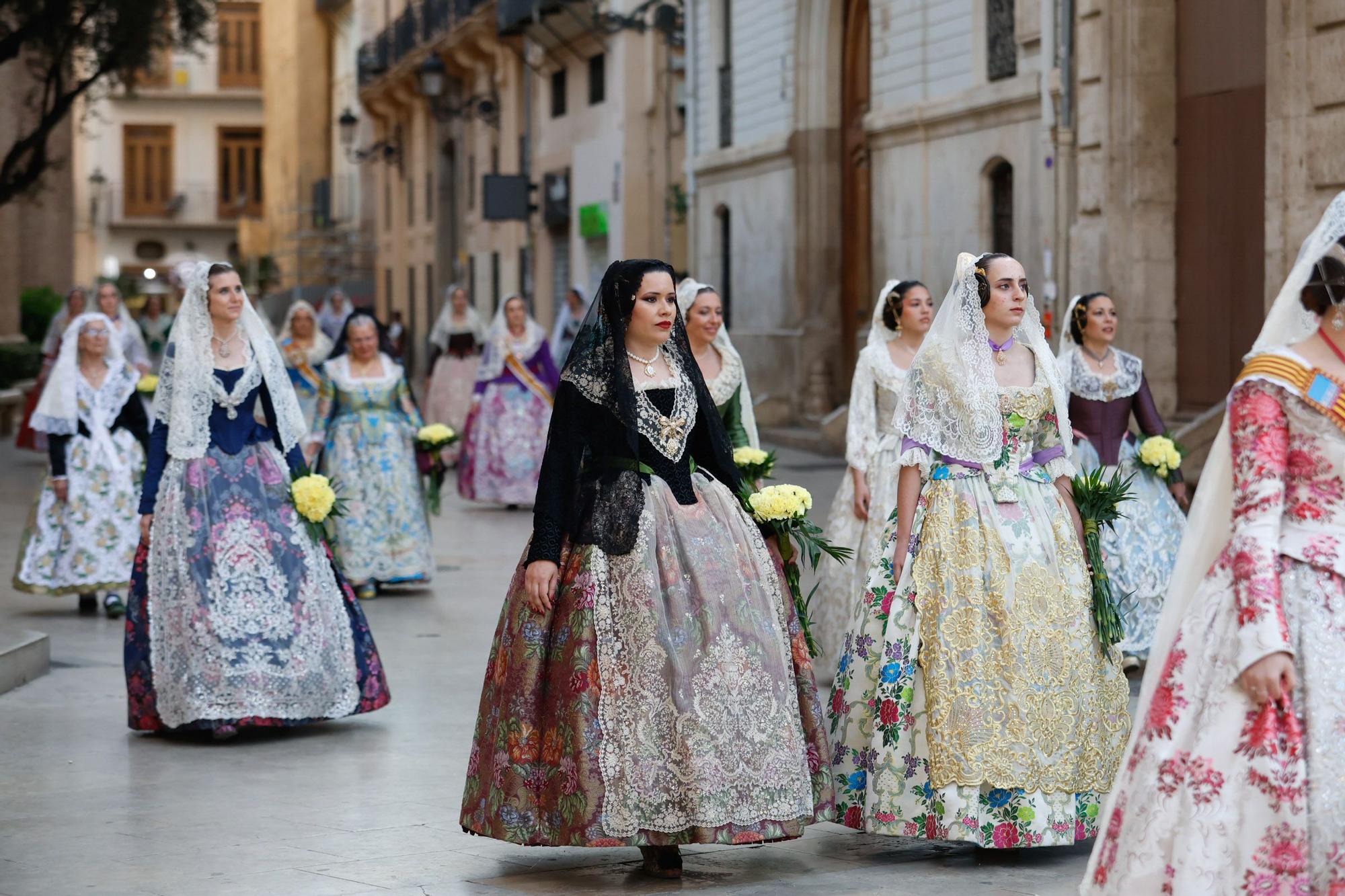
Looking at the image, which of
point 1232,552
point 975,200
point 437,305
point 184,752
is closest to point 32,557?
point 184,752

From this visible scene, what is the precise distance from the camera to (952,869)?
20.6 feet

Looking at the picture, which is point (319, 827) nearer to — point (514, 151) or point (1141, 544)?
point (1141, 544)

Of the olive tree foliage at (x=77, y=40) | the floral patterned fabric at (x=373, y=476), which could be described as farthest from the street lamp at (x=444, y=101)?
the floral patterned fabric at (x=373, y=476)

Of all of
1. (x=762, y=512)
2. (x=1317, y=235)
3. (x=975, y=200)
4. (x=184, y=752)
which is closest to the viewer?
(x=1317, y=235)

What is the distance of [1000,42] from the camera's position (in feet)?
63.7

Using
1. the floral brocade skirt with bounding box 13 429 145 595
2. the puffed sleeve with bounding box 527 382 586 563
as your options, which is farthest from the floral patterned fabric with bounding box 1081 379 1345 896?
the floral brocade skirt with bounding box 13 429 145 595

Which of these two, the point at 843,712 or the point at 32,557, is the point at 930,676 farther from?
the point at 32,557

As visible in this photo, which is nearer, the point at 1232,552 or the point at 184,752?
the point at 1232,552

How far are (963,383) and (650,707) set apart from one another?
1.52 m

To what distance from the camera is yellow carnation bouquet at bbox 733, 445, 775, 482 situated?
7886mm

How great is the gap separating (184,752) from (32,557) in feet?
14.4

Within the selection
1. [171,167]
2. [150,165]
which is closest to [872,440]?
[171,167]

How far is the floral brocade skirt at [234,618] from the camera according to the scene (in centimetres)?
853

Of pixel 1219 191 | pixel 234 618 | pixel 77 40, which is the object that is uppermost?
pixel 77 40
